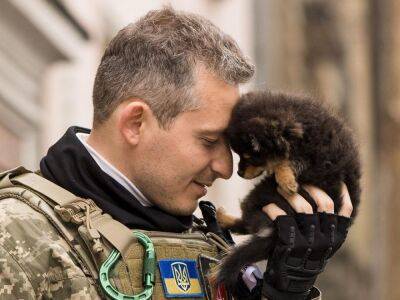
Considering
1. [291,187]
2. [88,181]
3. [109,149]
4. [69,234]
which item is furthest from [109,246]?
[291,187]

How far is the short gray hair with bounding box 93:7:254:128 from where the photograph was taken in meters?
3.65

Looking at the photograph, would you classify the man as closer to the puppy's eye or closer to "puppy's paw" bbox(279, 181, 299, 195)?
"puppy's paw" bbox(279, 181, 299, 195)

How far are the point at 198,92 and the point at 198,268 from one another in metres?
0.51

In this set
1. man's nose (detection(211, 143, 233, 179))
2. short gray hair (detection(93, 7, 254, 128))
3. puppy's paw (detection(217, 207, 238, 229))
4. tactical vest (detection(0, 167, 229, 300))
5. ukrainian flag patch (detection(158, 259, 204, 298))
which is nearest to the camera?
tactical vest (detection(0, 167, 229, 300))

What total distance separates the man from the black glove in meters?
0.02

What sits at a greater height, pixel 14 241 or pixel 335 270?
pixel 14 241

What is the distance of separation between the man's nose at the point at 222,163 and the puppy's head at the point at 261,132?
5 centimetres

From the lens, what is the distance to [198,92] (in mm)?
3662

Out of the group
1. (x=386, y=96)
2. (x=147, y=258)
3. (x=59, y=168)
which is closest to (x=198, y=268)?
(x=147, y=258)

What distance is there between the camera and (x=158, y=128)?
3.64 metres

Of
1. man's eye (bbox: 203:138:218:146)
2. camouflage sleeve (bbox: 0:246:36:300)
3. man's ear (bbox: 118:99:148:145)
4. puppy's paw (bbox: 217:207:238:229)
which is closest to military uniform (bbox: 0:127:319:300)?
camouflage sleeve (bbox: 0:246:36:300)

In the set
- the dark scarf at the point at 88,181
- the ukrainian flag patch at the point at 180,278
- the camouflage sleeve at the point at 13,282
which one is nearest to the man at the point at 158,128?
the dark scarf at the point at 88,181

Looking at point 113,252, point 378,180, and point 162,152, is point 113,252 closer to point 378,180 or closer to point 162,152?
point 162,152

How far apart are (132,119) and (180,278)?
1.56 feet
